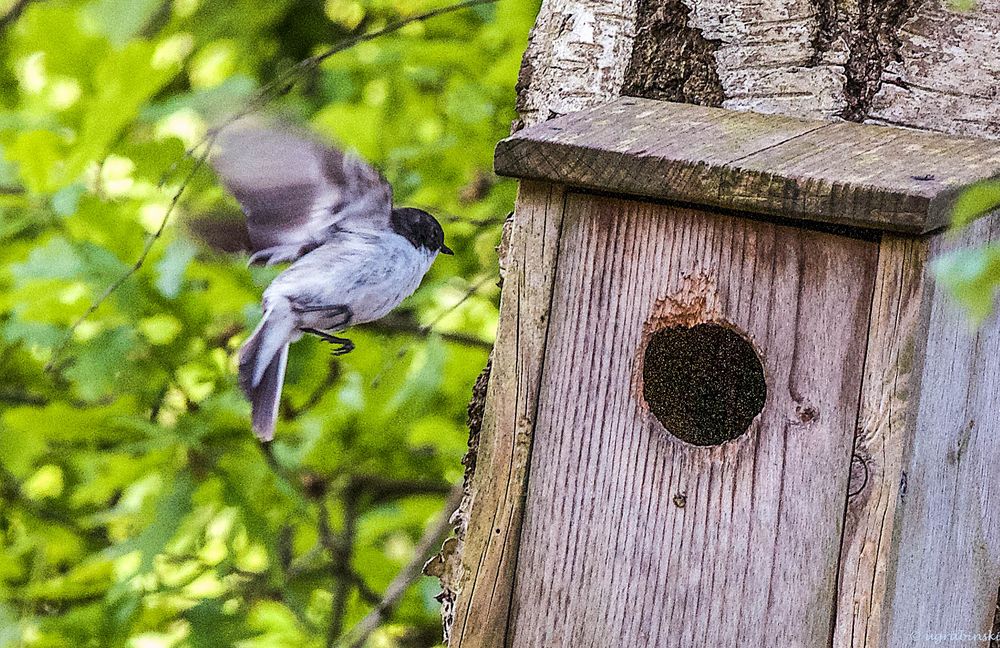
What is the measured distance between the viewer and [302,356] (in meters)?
2.45

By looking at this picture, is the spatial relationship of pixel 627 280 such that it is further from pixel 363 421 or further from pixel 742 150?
pixel 363 421

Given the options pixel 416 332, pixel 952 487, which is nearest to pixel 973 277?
pixel 952 487

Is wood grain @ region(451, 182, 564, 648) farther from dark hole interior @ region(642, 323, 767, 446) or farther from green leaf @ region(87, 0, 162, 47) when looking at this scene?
green leaf @ region(87, 0, 162, 47)

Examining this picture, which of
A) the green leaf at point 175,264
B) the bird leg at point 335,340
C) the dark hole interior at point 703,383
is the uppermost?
the dark hole interior at point 703,383

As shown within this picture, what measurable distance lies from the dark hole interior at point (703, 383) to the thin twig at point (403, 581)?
0.98 m

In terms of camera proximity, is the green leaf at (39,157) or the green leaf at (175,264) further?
the green leaf at (39,157)

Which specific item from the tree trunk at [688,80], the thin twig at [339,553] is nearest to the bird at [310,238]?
the tree trunk at [688,80]

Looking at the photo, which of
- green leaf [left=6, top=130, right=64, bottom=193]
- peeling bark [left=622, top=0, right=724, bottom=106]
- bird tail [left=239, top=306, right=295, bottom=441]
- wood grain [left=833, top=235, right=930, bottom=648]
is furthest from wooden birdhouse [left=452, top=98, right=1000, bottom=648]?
green leaf [left=6, top=130, right=64, bottom=193]

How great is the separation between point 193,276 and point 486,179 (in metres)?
0.84

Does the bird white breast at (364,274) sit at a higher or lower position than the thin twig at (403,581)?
higher

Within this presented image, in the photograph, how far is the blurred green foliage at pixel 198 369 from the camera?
2.28 meters

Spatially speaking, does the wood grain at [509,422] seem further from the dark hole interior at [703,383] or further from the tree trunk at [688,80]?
the dark hole interior at [703,383]

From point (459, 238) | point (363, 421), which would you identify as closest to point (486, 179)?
point (459, 238)

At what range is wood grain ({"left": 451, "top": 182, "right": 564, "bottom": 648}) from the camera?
1.35m
